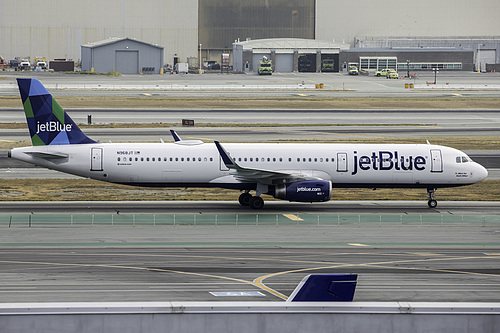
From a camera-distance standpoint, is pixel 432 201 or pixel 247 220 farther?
pixel 432 201

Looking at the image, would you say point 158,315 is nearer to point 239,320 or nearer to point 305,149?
point 239,320

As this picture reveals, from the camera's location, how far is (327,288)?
1812 cm

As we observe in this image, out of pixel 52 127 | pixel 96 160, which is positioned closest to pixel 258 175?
pixel 96 160

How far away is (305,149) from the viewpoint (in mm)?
51656

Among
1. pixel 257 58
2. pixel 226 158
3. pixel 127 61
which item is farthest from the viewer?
pixel 257 58

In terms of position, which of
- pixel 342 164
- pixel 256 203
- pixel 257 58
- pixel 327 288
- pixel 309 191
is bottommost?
pixel 256 203

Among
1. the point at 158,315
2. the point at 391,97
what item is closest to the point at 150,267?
the point at 158,315

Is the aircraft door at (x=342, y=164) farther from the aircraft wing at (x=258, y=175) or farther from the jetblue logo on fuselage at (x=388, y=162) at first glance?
the aircraft wing at (x=258, y=175)

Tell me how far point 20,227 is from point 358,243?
64.1 ft

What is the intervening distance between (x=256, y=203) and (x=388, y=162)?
9377 millimetres

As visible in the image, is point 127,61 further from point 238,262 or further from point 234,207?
point 238,262

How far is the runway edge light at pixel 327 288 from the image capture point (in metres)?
18.0

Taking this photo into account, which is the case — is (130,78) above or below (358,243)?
above

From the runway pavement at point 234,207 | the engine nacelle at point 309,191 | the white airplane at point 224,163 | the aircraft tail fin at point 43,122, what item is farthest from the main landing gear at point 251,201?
the aircraft tail fin at point 43,122
